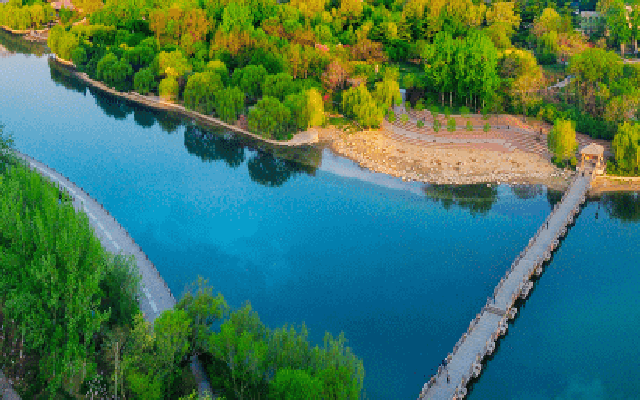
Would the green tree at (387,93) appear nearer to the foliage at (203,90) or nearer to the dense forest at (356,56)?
the dense forest at (356,56)

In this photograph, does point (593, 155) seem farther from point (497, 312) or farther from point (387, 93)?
point (497, 312)

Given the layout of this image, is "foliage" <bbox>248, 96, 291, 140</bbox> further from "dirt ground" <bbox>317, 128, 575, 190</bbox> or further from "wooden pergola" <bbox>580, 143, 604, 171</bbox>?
"wooden pergola" <bbox>580, 143, 604, 171</bbox>

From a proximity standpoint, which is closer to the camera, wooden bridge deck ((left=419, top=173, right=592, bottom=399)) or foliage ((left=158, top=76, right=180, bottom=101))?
wooden bridge deck ((left=419, top=173, right=592, bottom=399))

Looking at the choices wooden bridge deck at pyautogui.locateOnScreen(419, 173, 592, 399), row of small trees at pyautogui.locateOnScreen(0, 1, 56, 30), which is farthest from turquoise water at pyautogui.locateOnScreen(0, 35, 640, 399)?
row of small trees at pyautogui.locateOnScreen(0, 1, 56, 30)

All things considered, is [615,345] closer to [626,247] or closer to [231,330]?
[626,247]

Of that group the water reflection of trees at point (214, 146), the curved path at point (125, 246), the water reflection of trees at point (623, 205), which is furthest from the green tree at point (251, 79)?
the water reflection of trees at point (623, 205)

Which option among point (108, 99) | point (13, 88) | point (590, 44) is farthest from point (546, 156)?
point (13, 88)
